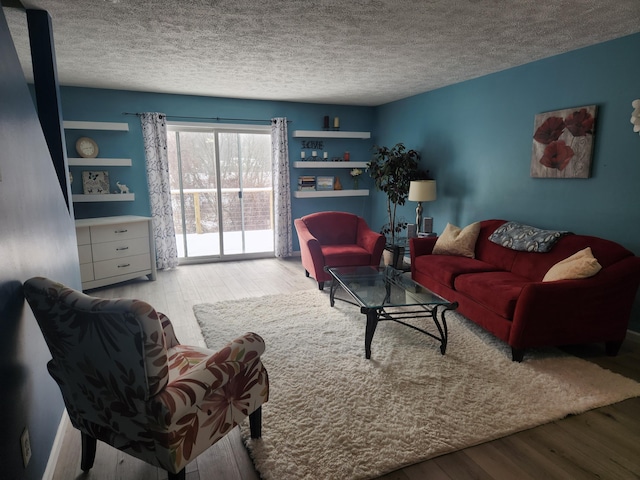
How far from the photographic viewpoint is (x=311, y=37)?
118 inches

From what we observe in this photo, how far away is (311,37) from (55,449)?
10.3ft

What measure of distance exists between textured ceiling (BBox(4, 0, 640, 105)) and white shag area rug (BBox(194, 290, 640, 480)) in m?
2.41

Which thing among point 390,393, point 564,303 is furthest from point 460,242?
point 390,393

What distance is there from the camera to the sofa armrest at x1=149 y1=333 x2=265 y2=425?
1387 millimetres

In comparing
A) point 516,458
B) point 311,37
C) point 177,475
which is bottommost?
point 516,458

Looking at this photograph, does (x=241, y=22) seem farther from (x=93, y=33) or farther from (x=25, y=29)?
(x=25, y=29)

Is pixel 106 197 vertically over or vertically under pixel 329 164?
under

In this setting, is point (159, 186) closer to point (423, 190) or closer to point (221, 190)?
point (221, 190)

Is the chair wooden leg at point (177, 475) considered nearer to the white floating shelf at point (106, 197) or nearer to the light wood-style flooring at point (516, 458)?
the light wood-style flooring at point (516, 458)

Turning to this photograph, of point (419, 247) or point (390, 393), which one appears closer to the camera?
point (390, 393)

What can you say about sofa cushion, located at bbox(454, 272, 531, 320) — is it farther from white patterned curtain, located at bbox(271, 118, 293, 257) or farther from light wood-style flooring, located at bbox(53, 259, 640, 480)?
white patterned curtain, located at bbox(271, 118, 293, 257)

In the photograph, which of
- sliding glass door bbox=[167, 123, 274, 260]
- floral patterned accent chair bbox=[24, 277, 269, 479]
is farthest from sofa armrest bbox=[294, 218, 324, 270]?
floral patterned accent chair bbox=[24, 277, 269, 479]

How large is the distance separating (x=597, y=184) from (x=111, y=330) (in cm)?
374

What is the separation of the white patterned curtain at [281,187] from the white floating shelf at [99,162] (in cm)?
207
